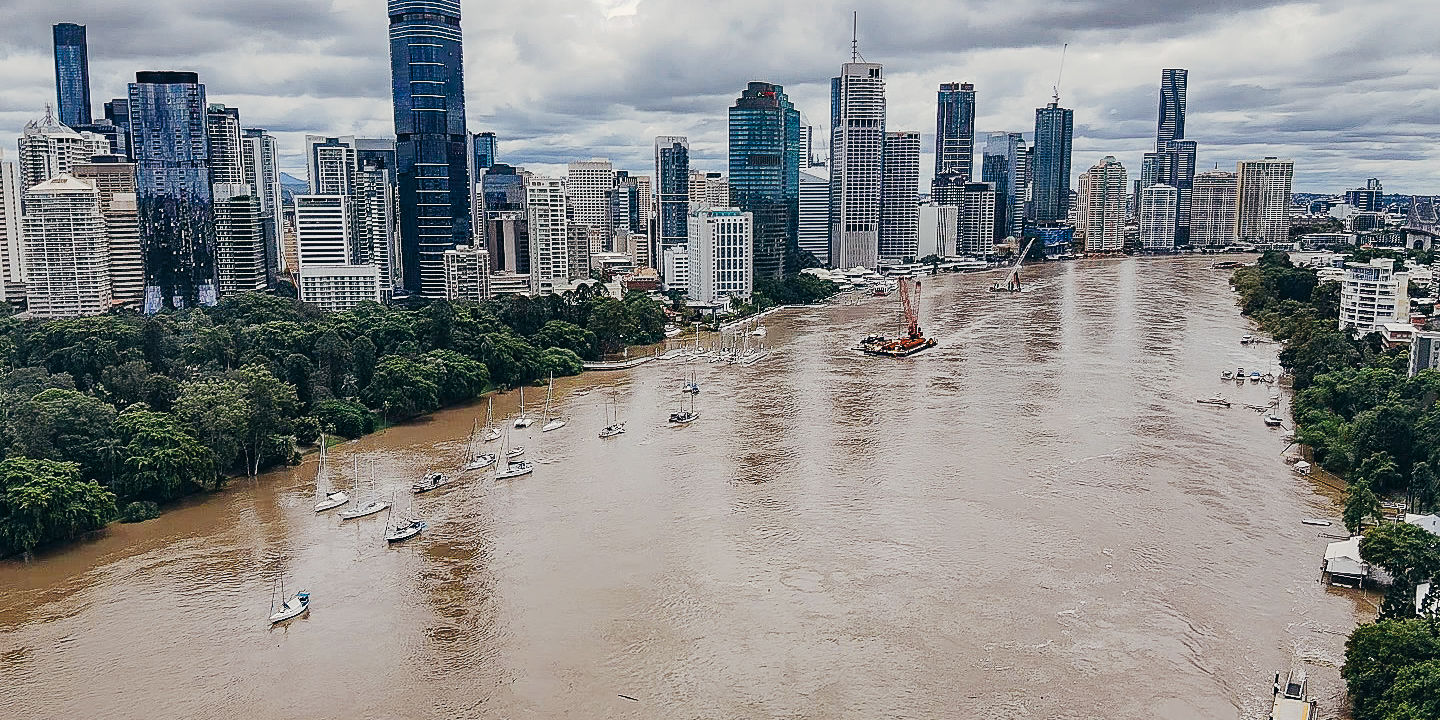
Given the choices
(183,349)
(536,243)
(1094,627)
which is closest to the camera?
(1094,627)

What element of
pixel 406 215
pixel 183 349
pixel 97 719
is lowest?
pixel 97 719

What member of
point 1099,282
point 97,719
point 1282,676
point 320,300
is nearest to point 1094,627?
point 1282,676

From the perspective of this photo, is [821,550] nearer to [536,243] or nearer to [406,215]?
[536,243]

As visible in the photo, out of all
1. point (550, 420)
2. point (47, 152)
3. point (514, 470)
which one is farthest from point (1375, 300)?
point (47, 152)

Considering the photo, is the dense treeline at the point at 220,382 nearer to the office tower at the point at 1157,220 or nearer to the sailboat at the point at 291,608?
the sailboat at the point at 291,608

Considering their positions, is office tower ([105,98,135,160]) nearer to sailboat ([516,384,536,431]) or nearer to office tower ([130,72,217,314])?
office tower ([130,72,217,314])

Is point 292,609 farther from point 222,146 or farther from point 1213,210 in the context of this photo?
point 1213,210

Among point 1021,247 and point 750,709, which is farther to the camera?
point 1021,247
